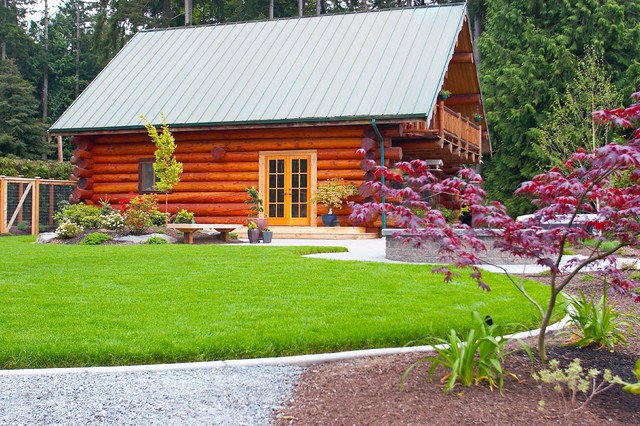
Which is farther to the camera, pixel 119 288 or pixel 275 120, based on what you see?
pixel 275 120

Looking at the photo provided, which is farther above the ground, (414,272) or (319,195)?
(319,195)

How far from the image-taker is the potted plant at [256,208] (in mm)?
15617

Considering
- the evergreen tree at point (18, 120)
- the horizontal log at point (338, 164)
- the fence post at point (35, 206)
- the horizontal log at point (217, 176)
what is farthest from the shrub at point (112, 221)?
the evergreen tree at point (18, 120)

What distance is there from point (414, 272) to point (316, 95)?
8.87m

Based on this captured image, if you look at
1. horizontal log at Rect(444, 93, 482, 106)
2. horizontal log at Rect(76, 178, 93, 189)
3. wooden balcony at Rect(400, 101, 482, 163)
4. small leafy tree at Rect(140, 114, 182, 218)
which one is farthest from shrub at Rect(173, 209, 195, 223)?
horizontal log at Rect(444, 93, 482, 106)

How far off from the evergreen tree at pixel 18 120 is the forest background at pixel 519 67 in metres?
0.05

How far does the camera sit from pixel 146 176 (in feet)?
63.0

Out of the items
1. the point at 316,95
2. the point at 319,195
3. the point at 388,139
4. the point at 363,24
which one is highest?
the point at 363,24

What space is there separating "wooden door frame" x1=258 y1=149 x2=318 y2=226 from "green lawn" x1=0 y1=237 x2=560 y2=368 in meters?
6.35

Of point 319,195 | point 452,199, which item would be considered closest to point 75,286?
point 319,195

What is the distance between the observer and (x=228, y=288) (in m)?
8.12

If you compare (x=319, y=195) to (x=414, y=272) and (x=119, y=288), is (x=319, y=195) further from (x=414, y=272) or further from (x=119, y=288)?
(x=119, y=288)

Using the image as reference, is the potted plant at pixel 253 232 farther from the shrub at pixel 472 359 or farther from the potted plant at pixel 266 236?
the shrub at pixel 472 359

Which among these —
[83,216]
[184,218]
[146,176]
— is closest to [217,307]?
[184,218]
